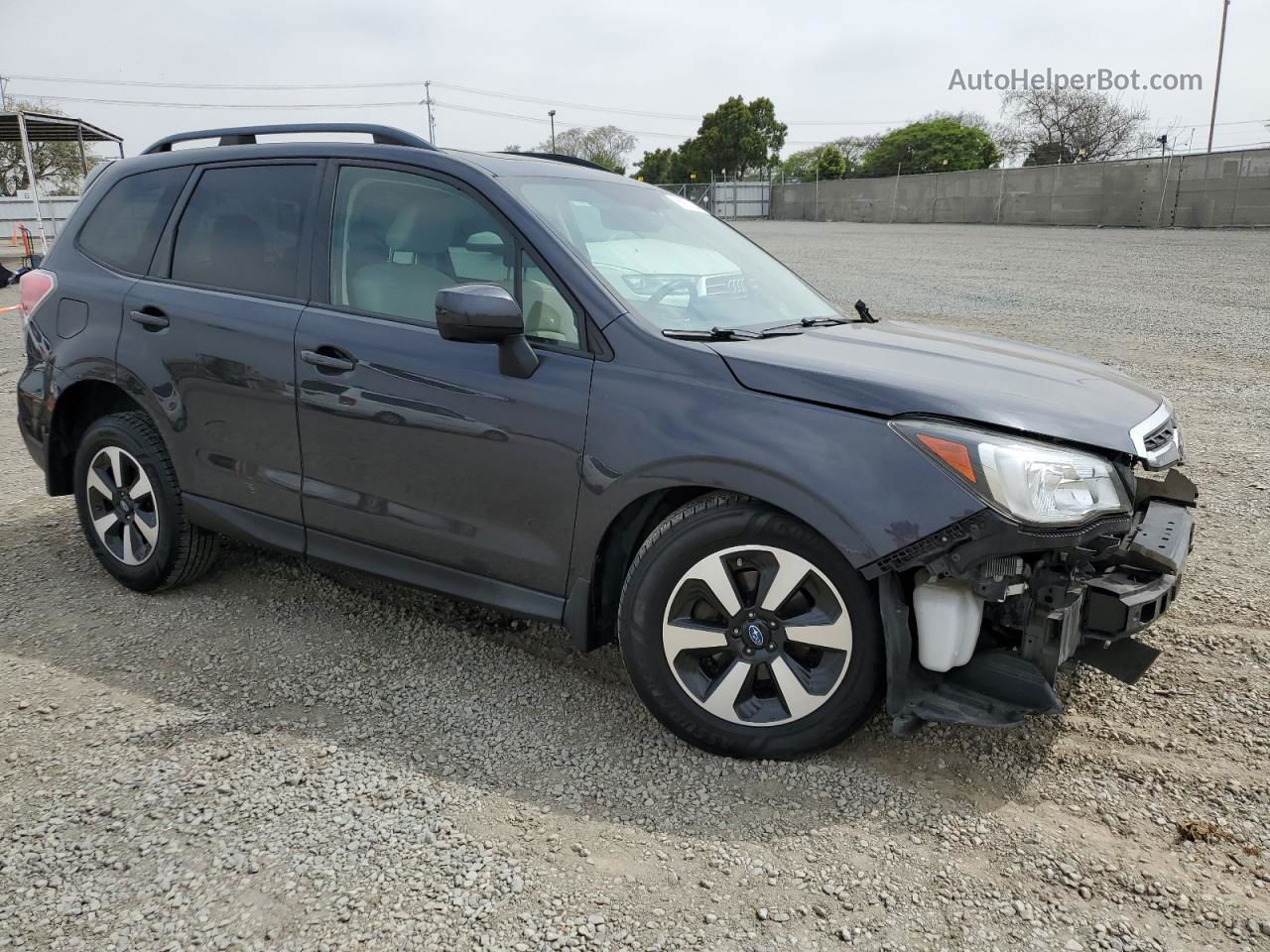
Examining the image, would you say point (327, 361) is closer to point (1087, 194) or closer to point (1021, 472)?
point (1021, 472)

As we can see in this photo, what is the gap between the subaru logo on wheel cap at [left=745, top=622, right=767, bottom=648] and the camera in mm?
2736

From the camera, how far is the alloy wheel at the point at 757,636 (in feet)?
8.73

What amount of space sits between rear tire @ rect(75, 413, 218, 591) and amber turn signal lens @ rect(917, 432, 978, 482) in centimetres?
299

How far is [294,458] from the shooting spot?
352 centimetres

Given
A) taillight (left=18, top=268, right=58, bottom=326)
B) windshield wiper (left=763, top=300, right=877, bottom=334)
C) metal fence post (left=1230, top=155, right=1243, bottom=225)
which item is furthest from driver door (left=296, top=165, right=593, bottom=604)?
metal fence post (left=1230, top=155, right=1243, bottom=225)

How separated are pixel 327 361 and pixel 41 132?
26229 millimetres

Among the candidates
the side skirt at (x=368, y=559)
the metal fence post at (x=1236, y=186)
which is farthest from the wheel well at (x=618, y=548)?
the metal fence post at (x=1236, y=186)

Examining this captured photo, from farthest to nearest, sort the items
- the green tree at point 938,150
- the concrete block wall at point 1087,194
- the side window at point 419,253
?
the green tree at point 938,150 < the concrete block wall at point 1087,194 < the side window at point 419,253

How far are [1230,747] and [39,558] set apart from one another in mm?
4952

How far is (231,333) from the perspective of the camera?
3605mm

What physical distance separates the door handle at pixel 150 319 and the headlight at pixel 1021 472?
9.50 feet

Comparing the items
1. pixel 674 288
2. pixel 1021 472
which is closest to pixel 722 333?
pixel 674 288

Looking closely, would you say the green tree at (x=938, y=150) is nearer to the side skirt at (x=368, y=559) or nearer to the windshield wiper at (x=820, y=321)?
the windshield wiper at (x=820, y=321)

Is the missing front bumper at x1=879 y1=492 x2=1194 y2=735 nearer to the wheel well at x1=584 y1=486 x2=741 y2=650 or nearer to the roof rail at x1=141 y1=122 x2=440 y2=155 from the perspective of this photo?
the wheel well at x1=584 y1=486 x2=741 y2=650
